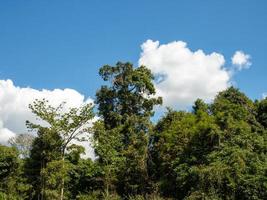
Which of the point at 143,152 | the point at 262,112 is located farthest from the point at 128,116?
the point at 262,112

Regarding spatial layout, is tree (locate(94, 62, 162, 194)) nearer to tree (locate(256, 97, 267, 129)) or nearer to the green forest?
the green forest

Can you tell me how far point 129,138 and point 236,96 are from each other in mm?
7719

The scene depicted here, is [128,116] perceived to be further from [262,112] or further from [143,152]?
[262,112]

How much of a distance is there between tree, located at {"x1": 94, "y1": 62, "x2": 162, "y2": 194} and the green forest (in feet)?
0.22

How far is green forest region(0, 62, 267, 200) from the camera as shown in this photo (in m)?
22.1

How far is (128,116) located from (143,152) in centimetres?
408

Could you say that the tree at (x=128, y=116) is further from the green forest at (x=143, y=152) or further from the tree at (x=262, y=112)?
the tree at (x=262, y=112)

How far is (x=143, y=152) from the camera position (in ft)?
94.7

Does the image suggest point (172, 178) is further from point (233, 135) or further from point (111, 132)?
point (111, 132)

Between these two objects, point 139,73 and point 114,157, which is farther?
point 139,73

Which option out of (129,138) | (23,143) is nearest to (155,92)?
(129,138)

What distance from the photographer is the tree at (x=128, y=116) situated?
29062 millimetres

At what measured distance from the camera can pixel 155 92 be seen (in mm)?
34219

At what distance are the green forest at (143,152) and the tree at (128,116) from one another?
67 mm
